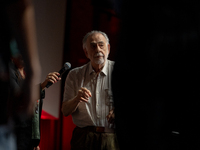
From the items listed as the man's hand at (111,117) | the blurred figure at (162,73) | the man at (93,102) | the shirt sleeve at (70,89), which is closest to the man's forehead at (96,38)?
the man at (93,102)

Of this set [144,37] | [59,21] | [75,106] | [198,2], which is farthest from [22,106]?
[59,21]

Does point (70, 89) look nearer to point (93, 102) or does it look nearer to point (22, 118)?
point (93, 102)

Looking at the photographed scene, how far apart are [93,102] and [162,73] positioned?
47.1 inches

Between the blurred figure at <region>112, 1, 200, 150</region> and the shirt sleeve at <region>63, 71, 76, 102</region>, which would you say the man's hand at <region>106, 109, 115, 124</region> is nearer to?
the shirt sleeve at <region>63, 71, 76, 102</region>

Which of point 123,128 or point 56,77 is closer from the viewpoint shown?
point 123,128

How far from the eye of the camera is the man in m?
1.50

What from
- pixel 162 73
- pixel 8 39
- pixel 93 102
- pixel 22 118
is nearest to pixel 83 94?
pixel 93 102

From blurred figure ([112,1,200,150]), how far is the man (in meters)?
0.98

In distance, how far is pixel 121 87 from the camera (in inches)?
20.0

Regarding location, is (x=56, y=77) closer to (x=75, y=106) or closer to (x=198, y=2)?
(x=75, y=106)

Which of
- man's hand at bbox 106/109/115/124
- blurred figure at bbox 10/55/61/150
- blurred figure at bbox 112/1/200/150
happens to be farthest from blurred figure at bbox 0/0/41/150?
man's hand at bbox 106/109/115/124

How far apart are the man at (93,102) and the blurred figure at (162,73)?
0.98 m

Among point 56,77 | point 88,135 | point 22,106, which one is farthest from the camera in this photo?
point 88,135

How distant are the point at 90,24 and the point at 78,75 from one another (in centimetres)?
81
